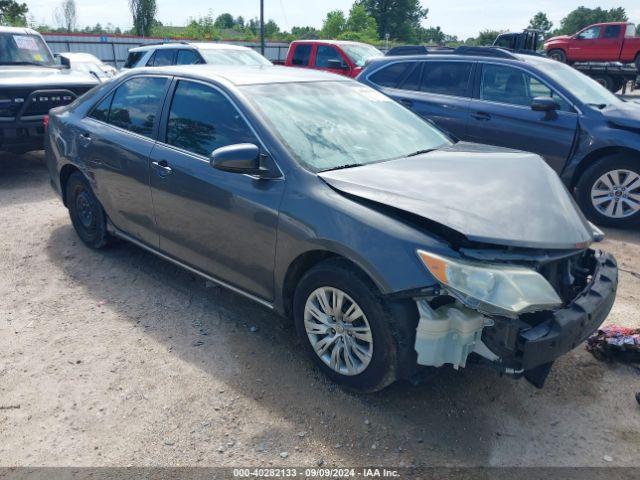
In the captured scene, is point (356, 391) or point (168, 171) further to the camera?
point (168, 171)

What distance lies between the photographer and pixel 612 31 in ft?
67.9

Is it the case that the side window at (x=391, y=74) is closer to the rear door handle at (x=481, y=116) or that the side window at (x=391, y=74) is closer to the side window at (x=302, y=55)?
the rear door handle at (x=481, y=116)

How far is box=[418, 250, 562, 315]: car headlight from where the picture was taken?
232 cm

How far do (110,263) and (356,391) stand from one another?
9.22ft

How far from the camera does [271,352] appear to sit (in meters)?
3.37

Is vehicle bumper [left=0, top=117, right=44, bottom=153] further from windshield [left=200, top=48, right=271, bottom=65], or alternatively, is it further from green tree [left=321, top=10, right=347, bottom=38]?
green tree [left=321, top=10, right=347, bottom=38]

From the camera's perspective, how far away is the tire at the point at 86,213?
4.61m

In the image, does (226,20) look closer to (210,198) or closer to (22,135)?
(22,135)

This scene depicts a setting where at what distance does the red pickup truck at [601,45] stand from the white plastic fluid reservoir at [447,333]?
21994mm

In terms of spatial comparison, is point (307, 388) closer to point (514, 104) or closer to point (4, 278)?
point (4, 278)

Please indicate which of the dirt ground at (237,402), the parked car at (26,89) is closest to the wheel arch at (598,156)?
the dirt ground at (237,402)

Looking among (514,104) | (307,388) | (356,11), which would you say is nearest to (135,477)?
(307,388)

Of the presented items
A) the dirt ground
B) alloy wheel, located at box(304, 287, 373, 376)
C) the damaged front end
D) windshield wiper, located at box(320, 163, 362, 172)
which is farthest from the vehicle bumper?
the damaged front end

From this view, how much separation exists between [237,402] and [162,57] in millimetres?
9647
